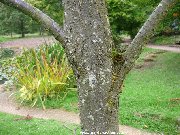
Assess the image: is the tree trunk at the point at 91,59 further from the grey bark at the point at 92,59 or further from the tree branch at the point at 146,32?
the tree branch at the point at 146,32

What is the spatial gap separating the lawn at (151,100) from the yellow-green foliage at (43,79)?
1.10 feet

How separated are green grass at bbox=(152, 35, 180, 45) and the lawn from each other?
7815 mm

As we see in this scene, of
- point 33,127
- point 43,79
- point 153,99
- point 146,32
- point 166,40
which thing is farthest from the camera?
point 166,40

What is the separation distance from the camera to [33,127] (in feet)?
25.4

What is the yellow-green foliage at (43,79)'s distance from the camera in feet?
34.0

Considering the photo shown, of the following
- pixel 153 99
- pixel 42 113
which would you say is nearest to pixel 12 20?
pixel 42 113

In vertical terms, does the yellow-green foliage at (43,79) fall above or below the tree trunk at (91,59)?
below

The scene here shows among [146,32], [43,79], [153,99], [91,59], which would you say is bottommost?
[153,99]

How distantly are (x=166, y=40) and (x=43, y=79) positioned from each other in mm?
14783

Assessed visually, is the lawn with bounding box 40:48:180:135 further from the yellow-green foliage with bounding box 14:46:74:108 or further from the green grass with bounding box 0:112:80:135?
the green grass with bounding box 0:112:80:135

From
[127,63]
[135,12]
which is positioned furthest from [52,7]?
[127,63]

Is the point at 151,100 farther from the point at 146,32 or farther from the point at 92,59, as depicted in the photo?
the point at 92,59

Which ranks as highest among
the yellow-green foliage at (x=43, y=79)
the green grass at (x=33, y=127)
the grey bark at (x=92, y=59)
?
the grey bark at (x=92, y=59)

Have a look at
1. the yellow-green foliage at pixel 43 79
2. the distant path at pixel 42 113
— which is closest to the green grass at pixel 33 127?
the distant path at pixel 42 113
